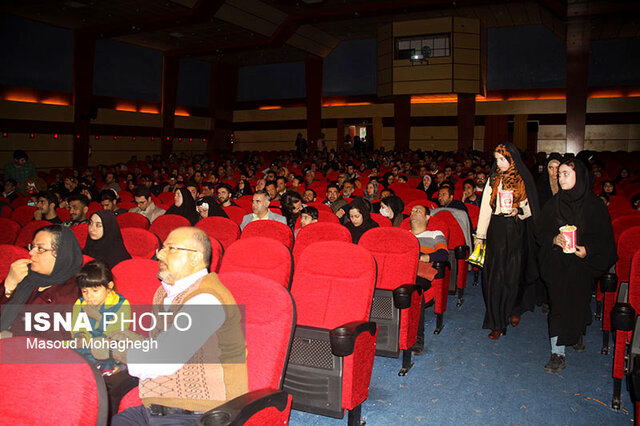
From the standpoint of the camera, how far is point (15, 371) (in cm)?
153

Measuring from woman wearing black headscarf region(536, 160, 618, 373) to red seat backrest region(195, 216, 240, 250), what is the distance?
3017 millimetres

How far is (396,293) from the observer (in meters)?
3.47

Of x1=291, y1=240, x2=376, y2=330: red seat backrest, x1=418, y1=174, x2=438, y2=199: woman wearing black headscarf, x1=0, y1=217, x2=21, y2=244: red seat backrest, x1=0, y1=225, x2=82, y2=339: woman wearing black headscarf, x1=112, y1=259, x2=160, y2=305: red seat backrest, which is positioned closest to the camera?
x1=0, y1=225, x2=82, y2=339: woman wearing black headscarf

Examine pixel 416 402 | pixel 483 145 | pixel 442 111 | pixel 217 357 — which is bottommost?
pixel 416 402

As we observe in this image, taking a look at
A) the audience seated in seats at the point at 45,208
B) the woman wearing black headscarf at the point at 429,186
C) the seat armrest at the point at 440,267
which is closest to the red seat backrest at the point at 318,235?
the seat armrest at the point at 440,267

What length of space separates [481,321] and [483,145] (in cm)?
1979

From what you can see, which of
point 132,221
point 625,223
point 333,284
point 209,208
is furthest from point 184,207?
point 625,223

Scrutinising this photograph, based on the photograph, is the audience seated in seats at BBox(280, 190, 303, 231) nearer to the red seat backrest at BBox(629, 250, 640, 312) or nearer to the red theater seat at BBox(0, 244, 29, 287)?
the red theater seat at BBox(0, 244, 29, 287)

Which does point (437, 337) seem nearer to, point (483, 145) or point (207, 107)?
→ point (483, 145)

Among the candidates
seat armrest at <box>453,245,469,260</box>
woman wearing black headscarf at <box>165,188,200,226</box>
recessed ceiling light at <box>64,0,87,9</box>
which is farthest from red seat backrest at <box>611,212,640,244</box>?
recessed ceiling light at <box>64,0,87,9</box>

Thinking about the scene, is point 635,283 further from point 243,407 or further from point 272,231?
point 272,231

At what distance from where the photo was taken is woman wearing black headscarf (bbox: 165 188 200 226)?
21.4 ft

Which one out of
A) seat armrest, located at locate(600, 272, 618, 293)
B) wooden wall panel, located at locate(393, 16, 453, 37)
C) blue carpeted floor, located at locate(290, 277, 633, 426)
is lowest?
blue carpeted floor, located at locate(290, 277, 633, 426)

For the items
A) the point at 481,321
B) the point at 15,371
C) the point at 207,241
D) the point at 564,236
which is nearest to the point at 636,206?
the point at 481,321
